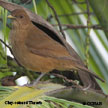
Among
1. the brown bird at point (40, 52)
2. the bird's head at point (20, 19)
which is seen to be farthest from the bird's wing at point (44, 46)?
the bird's head at point (20, 19)

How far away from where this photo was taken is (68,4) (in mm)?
2527

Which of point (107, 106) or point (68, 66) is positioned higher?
point (68, 66)

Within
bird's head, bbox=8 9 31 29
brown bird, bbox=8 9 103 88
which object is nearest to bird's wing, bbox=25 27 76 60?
brown bird, bbox=8 9 103 88

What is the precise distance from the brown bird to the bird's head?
0.01m

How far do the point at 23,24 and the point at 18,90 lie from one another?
2.65ft

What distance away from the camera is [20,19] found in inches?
98.0

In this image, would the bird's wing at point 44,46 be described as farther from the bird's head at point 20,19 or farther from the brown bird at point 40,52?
the bird's head at point 20,19

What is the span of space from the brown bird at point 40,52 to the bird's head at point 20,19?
0.01 m

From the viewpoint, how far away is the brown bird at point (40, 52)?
213cm

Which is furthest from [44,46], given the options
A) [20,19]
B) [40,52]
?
[20,19]

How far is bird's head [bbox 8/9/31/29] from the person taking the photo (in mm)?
2342

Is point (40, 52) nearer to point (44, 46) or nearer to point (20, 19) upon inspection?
point (44, 46)

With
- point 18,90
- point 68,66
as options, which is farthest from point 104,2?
point 18,90

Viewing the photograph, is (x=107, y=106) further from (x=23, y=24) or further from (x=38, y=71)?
(x=23, y=24)
